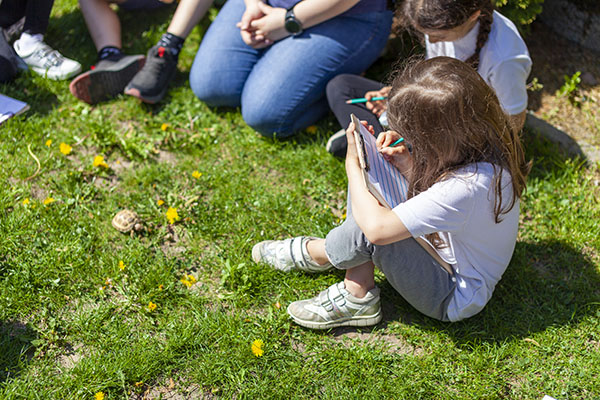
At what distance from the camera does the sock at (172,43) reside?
351 centimetres

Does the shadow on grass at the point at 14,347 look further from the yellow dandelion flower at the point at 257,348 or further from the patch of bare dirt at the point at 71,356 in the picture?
the yellow dandelion flower at the point at 257,348

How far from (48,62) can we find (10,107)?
47 centimetres

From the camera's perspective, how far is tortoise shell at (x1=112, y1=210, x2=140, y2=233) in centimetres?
272

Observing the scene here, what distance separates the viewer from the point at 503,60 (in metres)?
2.61

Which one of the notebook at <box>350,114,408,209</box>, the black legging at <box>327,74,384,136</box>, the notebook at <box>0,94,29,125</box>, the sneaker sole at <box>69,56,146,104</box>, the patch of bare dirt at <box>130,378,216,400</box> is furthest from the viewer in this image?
the sneaker sole at <box>69,56,146,104</box>

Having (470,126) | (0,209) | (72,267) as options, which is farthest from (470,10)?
(0,209)

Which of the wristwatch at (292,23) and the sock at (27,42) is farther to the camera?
the sock at (27,42)

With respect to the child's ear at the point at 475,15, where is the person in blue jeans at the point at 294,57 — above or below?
below

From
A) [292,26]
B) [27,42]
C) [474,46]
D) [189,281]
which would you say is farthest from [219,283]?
[27,42]

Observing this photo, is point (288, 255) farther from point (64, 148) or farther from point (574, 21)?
point (574, 21)

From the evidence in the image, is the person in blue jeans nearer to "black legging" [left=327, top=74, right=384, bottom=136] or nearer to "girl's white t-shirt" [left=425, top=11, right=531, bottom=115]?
"black legging" [left=327, top=74, right=384, bottom=136]

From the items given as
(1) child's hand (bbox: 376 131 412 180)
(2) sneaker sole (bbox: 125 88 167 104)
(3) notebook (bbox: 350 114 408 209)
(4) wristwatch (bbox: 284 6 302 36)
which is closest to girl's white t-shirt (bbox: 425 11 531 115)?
(1) child's hand (bbox: 376 131 412 180)

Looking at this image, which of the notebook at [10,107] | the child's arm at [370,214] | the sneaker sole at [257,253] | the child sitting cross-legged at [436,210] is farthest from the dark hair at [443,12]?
the notebook at [10,107]

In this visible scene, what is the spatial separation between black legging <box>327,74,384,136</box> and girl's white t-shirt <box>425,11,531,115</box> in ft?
1.81
